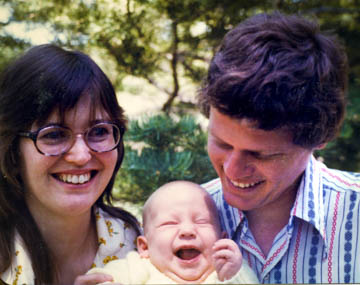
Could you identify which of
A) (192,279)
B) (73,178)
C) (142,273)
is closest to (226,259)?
(192,279)

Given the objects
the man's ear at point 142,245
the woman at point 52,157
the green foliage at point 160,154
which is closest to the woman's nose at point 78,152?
the woman at point 52,157

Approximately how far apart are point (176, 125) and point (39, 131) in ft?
1.41

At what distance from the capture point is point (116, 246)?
4.42 feet

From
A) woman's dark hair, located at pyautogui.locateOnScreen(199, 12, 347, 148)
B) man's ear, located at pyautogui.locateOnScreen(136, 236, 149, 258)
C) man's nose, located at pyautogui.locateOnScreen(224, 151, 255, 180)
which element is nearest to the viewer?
woman's dark hair, located at pyautogui.locateOnScreen(199, 12, 347, 148)

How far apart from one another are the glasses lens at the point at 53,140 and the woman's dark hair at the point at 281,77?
0.39m

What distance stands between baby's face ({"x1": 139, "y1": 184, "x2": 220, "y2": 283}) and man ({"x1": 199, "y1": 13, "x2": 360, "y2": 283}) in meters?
0.09

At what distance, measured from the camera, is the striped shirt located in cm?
123

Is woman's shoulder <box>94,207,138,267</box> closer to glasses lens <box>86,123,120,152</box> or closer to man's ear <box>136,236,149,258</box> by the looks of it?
man's ear <box>136,236,149,258</box>

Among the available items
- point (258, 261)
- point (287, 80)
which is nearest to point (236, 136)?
point (287, 80)

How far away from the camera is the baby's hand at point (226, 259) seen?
1.18 m

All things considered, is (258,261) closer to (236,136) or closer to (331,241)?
(331,241)

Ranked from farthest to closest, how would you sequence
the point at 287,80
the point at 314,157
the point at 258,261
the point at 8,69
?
the point at 314,157
the point at 258,261
the point at 8,69
the point at 287,80

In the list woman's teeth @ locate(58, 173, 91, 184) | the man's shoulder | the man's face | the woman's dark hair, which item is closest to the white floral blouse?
woman's teeth @ locate(58, 173, 91, 184)

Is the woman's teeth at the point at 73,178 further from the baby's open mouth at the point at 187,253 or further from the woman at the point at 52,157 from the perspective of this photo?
the baby's open mouth at the point at 187,253
